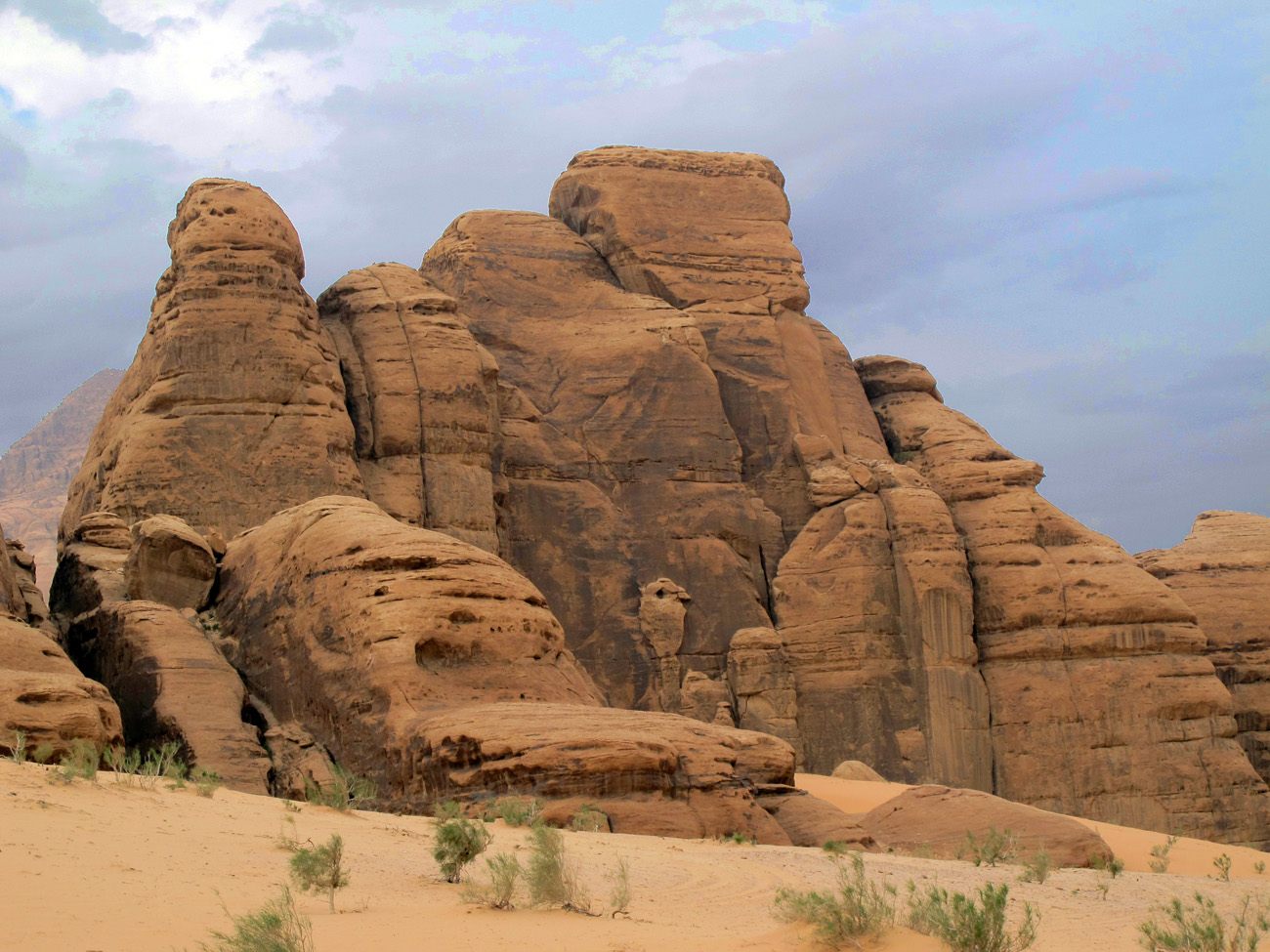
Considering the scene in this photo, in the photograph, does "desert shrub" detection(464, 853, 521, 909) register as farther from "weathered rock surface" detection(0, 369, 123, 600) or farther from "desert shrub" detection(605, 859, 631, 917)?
"weathered rock surface" detection(0, 369, 123, 600)

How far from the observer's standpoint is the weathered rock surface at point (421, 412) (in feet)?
80.1

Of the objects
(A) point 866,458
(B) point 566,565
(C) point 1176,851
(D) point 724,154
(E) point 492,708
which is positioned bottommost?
(C) point 1176,851

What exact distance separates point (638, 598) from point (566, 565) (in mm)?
1513

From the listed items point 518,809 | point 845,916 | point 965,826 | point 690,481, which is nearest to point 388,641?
point 518,809

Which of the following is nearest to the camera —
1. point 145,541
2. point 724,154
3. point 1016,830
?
point 1016,830

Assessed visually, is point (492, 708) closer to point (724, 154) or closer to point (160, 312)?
point (160, 312)

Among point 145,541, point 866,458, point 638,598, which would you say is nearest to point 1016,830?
point 145,541

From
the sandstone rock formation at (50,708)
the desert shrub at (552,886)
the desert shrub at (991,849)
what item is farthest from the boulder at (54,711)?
the desert shrub at (991,849)

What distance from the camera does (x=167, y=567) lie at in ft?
55.7

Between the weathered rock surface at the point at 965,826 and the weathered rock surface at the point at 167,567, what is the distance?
8.50 meters

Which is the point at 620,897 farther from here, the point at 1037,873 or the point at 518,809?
the point at 1037,873

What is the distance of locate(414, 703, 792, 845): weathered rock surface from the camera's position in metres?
11.5

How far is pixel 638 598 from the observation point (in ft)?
86.7

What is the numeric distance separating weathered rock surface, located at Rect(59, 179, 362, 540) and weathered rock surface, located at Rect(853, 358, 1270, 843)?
11.9m
